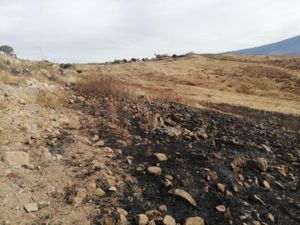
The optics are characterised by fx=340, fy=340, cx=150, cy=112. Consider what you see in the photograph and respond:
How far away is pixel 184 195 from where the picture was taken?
550 centimetres

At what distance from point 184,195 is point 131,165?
141cm

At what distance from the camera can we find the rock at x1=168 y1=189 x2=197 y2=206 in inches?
213

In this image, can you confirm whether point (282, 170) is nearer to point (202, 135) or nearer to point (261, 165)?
point (261, 165)

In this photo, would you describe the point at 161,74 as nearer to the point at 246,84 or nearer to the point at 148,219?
the point at 246,84

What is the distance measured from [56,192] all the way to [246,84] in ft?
96.1

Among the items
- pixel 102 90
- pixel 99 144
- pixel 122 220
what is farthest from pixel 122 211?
pixel 102 90

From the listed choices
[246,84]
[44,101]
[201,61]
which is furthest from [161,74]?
[44,101]

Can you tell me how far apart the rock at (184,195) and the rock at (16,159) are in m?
2.53

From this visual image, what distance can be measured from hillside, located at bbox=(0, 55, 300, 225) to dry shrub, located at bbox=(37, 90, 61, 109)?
0.03 metres

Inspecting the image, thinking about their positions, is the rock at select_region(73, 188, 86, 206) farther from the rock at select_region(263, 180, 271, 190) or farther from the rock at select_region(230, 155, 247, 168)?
the rock at select_region(263, 180, 271, 190)

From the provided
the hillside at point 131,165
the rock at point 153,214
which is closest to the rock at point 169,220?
the hillside at point 131,165

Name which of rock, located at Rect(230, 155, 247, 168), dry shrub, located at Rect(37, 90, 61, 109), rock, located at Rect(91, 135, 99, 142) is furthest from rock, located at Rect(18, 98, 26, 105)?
rock, located at Rect(230, 155, 247, 168)

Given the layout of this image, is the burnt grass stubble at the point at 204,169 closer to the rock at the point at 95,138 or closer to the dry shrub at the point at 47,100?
the rock at the point at 95,138

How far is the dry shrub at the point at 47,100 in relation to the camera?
954 centimetres
